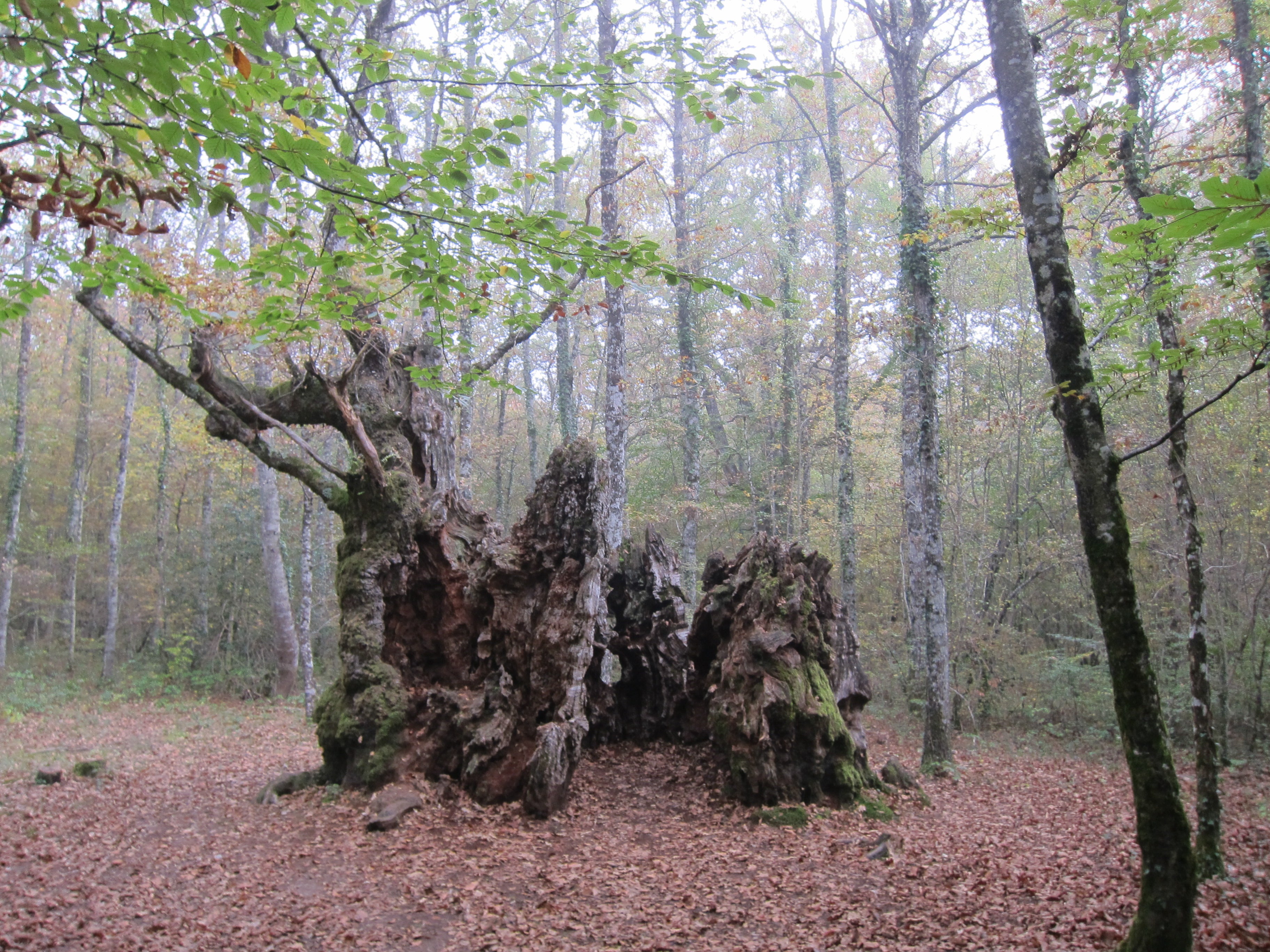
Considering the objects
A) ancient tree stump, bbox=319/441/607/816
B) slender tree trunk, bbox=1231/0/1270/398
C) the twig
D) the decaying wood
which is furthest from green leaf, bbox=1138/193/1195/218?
ancient tree stump, bbox=319/441/607/816

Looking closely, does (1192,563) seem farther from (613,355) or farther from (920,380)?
(613,355)

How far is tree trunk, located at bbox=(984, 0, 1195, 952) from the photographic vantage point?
3.30 m

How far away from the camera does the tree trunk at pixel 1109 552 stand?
3305mm

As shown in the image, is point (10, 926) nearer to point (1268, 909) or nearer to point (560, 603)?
point (560, 603)

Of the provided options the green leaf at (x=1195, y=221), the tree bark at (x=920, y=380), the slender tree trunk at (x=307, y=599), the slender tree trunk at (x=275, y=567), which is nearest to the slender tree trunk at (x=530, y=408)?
the slender tree trunk at (x=275, y=567)

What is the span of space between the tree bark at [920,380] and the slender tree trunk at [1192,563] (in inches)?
127

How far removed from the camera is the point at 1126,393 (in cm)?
455

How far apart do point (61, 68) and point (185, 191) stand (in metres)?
0.69

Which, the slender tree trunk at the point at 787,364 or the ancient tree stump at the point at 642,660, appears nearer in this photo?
the ancient tree stump at the point at 642,660

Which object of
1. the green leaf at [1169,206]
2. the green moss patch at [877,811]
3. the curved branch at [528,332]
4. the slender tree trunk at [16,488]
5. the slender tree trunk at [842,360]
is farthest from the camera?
the slender tree trunk at [16,488]

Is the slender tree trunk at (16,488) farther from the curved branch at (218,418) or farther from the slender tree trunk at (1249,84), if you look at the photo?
the slender tree trunk at (1249,84)

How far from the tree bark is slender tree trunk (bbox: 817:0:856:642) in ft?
11.6

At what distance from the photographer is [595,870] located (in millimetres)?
5820

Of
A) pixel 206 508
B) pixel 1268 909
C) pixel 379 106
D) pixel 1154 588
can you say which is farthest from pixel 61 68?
pixel 206 508
